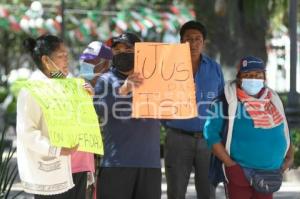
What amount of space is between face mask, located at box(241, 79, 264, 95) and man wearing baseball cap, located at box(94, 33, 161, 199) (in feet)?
2.21

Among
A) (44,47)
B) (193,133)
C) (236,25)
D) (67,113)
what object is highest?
(236,25)

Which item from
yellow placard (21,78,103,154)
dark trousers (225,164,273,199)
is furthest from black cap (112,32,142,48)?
dark trousers (225,164,273,199)

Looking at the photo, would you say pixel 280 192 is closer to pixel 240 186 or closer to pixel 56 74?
pixel 240 186

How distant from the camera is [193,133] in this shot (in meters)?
7.19

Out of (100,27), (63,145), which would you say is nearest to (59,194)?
(63,145)

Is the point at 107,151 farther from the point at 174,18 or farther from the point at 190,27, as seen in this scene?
the point at 174,18

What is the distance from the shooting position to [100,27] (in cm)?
3170

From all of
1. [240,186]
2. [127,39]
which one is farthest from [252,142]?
[127,39]

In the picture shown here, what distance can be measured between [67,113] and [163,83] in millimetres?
883

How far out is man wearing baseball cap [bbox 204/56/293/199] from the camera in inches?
241

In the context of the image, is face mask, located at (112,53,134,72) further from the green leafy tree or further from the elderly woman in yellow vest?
the green leafy tree

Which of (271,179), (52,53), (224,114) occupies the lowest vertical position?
(271,179)

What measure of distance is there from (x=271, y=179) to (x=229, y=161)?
316 mm

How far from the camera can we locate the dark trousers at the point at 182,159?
7176mm
